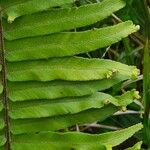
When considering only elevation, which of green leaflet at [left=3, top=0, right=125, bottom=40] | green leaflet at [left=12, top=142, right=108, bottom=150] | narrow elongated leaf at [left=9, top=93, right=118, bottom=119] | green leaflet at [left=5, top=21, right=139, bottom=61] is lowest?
green leaflet at [left=12, top=142, right=108, bottom=150]

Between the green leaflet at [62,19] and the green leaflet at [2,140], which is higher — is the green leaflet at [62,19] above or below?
above

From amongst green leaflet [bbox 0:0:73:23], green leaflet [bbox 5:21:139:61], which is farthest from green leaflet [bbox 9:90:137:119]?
green leaflet [bbox 0:0:73:23]

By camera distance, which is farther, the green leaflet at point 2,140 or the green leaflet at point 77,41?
the green leaflet at point 2,140

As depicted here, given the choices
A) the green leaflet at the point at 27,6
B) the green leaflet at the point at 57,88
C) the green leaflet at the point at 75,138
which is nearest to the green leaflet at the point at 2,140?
the green leaflet at the point at 75,138

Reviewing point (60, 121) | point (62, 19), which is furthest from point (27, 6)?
point (60, 121)

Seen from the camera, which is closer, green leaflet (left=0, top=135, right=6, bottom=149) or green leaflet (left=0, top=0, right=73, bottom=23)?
Result: green leaflet (left=0, top=0, right=73, bottom=23)

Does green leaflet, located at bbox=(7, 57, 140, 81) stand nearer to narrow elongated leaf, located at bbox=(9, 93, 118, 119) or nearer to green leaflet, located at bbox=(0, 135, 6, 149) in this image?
narrow elongated leaf, located at bbox=(9, 93, 118, 119)

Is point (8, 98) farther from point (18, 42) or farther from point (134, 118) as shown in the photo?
point (134, 118)

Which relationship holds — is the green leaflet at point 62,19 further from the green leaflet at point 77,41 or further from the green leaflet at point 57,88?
the green leaflet at point 57,88

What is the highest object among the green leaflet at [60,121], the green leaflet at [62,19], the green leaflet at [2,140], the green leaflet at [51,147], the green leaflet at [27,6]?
the green leaflet at [27,6]
